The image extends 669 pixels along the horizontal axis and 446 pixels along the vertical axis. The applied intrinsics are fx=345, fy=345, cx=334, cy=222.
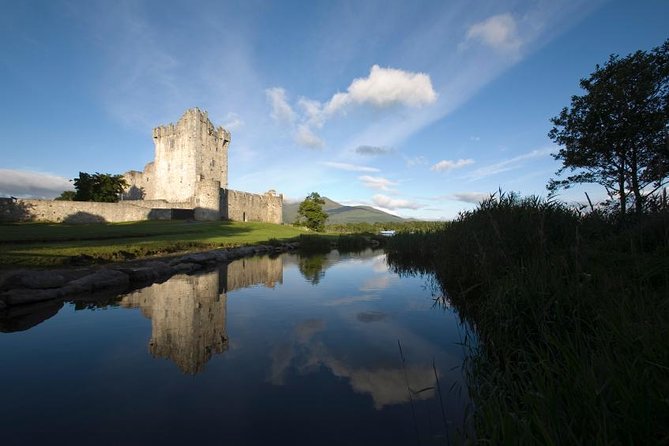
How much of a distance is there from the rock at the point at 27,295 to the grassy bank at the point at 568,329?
7899mm

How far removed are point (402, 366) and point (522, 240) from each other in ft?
11.9

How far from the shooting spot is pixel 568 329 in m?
3.50

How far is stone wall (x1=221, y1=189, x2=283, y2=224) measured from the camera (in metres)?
40.7

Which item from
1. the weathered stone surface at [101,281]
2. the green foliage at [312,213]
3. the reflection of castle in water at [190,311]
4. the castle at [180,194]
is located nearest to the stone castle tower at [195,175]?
the castle at [180,194]

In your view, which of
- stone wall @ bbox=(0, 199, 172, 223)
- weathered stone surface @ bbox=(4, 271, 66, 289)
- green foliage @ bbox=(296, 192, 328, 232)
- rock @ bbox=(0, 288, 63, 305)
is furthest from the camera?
green foliage @ bbox=(296, 192, 328, 232)

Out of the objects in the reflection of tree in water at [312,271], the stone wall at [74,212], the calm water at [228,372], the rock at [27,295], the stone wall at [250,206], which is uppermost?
the stone wall at [250,206]

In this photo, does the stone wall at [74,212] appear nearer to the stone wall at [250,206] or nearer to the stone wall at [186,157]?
the stone wall at [250,206]

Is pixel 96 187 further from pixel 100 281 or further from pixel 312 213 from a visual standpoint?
pixel 100 281

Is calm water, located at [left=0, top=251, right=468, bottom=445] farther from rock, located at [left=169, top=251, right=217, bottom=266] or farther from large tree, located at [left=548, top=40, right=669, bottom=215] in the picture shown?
large tree, located at [left=548, top=40, right=669, bottom=215]

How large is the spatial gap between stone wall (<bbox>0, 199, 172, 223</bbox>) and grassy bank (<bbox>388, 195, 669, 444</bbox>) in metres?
31.9

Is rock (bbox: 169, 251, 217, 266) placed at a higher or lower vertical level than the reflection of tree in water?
higher

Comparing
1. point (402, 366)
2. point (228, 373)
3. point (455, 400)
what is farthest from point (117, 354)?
point (455, 400)

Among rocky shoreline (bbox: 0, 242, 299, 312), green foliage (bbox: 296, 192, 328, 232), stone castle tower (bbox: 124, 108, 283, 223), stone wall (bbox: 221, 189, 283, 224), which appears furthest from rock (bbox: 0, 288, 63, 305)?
green foliage (bbox: 296, 192, 328, 232)

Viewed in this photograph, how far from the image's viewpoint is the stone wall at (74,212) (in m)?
27.7
